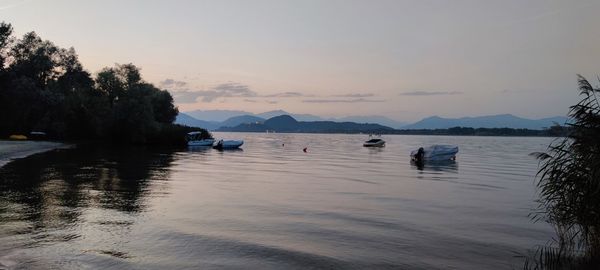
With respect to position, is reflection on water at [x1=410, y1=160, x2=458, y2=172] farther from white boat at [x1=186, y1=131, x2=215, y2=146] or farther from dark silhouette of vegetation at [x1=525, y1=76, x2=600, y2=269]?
white boat at [x1=186, y1=131, x2=215, y2=146]

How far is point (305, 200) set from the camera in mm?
26484

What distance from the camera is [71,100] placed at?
357ft

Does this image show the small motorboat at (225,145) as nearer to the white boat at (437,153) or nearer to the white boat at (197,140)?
the white boat at (197,140)

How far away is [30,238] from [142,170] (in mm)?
27834

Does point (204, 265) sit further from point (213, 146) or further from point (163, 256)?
point (213, 146)

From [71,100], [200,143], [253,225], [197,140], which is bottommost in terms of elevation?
[253,225]

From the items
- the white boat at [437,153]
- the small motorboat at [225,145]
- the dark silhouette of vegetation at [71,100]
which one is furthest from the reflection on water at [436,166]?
the dark silhouette of vegetation at [71,100]

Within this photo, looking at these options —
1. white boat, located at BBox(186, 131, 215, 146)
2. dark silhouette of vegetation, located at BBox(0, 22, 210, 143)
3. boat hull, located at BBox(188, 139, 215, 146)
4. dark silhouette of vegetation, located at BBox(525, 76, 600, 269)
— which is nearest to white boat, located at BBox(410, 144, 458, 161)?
boat hull, located at BBox(188, 139, 215, 146)

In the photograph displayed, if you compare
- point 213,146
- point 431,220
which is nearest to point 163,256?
point 431,220

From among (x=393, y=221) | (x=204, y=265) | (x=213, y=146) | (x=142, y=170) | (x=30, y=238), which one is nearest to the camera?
(x=204, y=265)

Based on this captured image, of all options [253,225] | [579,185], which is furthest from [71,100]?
[579,185]

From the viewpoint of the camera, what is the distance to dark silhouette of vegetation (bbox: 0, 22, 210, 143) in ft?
289

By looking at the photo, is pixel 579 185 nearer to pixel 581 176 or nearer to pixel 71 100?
pixel 581 176

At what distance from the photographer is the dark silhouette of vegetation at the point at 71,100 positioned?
87.9 meters
